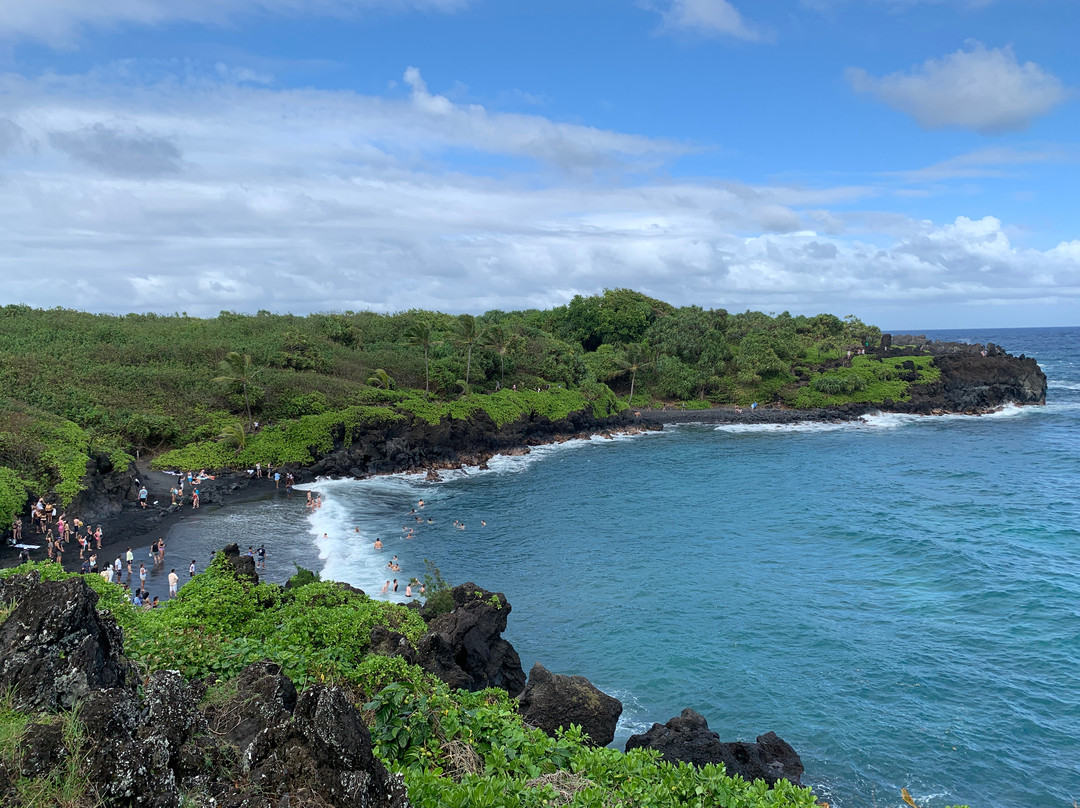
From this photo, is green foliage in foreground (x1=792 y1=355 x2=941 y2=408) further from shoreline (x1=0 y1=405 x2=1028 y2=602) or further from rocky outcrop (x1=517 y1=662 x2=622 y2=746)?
rocky outcrop (x1=517 y1=662 x2=622 y2=746)

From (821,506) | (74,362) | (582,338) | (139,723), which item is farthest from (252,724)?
(582,338)

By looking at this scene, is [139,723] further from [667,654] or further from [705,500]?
[705,500]

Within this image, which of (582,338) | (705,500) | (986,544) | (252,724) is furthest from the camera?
(582,338)

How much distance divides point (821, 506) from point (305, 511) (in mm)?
32990

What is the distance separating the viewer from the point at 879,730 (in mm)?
19828

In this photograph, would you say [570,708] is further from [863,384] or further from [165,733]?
[863,384]

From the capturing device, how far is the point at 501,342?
2933 inches

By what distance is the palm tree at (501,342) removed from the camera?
71375 millimetres

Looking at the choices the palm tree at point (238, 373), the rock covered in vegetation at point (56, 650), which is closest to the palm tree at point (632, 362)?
the palm tree at point (238, 373)

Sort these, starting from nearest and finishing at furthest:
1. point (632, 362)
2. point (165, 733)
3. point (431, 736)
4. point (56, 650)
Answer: point (165, 733)
point (56, 650)
point (431, 736)
point (632, 362)

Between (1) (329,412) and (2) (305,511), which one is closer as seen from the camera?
(2) (305,511)

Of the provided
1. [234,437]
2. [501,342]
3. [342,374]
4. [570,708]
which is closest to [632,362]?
[501,342]

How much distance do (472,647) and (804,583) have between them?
58.3 ft

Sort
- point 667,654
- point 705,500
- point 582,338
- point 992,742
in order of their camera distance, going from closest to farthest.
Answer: point 992,742
point 667,654
point 705,500
point 582,338
